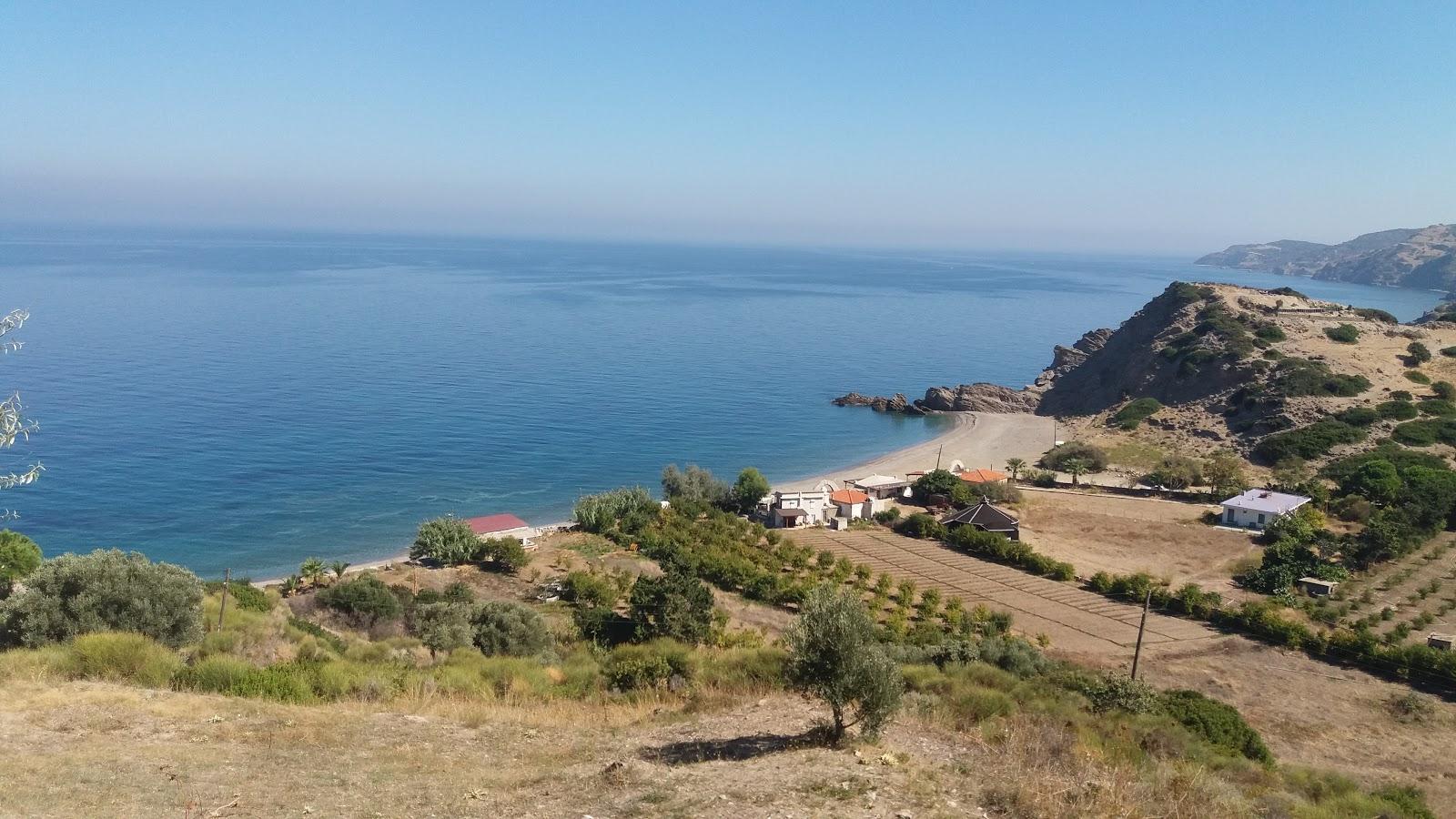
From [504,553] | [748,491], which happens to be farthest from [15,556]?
[748,491]

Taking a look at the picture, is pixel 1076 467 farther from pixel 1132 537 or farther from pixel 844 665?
pixel 844 665

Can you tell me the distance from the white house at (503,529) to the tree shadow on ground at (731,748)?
2455 centimetres

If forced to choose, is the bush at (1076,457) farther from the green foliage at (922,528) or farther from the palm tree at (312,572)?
the palm tree at (312,572)

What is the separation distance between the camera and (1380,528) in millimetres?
32281

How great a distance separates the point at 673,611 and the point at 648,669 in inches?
285

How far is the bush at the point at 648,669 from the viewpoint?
534 inches

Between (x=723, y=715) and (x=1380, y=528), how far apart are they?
1275 inches

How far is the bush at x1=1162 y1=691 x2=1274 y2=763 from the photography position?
15594 mm

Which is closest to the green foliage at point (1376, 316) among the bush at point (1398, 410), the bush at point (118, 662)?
the bush at point (1398, 410)

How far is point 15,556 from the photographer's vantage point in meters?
23.7

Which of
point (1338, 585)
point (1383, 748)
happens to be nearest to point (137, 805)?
point (1383, 748)

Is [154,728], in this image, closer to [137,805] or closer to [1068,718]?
[137,805]

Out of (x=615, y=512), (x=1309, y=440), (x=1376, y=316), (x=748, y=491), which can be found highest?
(x=1376, y=316)

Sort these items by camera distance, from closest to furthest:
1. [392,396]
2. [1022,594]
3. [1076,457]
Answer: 1. [1022,594]
2. [1076,457]
3. [392,396]
